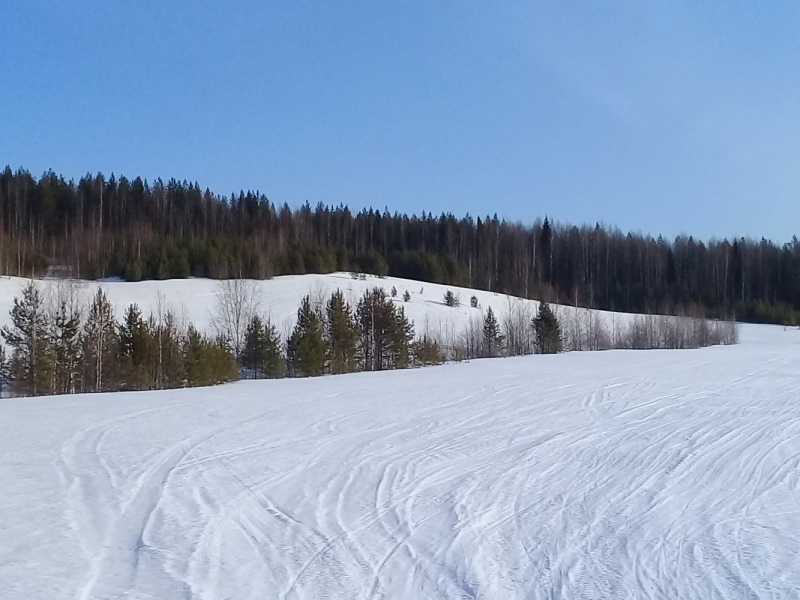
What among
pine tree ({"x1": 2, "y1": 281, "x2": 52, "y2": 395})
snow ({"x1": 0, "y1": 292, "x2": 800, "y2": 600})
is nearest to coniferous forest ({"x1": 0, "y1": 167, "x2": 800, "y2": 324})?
pine tree ({"x1": 2, "y1": 281, "x2": 52, "y2": 395})

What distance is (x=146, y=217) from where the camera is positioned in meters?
69.6

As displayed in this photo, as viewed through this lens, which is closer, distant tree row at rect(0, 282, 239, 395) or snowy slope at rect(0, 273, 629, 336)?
distant tree row at rect(0, 282, 239, 395)

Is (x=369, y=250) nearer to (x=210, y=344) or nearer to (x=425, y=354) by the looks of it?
(x=425, y=354)

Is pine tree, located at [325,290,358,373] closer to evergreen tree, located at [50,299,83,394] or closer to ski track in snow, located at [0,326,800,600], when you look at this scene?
evergreen tree, located at [50,299,83,394]

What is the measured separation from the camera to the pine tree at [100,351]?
27361 millimetres

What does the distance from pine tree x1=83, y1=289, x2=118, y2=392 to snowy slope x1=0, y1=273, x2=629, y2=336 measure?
9.34 meters

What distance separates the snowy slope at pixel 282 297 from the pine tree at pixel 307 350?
27.0 feet

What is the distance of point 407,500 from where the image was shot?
786cm

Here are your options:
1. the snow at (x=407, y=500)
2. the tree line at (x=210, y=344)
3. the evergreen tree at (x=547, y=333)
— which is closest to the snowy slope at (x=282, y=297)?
the tree line at (x=210, y=344)

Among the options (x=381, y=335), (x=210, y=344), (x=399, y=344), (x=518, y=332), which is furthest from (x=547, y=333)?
(x=210, y=344)

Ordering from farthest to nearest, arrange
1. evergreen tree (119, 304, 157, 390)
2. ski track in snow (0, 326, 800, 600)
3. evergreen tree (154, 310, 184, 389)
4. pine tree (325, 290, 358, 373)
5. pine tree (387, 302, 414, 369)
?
pine tree (387, 302, 414, 369), pine tree (325, 290, 358, 373), evergreen tree (154, 310, 184, 389), evergreen tree (119, 304, 157, 390), ski track in snow (0, 326, 800, 600)

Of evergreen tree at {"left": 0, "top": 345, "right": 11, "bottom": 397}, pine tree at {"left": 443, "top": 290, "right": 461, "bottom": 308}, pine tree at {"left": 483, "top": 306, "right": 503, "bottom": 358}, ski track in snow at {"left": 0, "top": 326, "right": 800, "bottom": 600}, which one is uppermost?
pine tree at {"left": 443, "top": 290, "right": 461, "bottom": 308}

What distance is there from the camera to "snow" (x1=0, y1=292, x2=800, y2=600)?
18.0ft

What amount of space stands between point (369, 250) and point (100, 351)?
42.4 m
